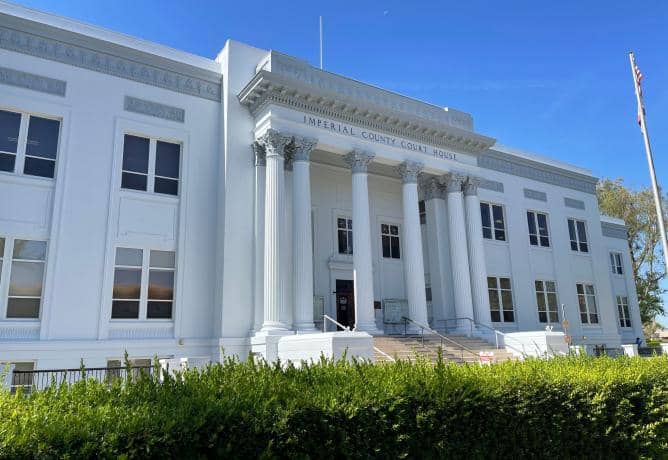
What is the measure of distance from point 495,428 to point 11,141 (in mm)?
17945

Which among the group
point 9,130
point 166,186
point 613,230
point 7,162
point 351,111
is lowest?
point 166,186

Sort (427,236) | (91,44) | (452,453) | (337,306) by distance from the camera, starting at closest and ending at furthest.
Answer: (452,453) → (91,44) → (337,306) → (427,236)

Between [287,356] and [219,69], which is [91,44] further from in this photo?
[287,356]

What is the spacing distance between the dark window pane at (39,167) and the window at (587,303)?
3043cm

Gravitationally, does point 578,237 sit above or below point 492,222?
below

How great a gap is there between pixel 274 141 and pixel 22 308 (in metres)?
10.6

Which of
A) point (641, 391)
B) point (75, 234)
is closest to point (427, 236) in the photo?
point (75, 234)

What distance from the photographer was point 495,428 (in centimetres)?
699

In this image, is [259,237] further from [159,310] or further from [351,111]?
[351,111]

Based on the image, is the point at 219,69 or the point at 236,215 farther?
the point at 219,69

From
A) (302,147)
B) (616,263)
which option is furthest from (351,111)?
(616,263)

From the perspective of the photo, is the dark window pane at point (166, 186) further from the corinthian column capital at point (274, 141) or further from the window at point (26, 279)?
the window at point (26, 279)

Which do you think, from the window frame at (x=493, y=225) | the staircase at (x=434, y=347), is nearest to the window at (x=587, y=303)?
the window frame at (x=493, y=225)

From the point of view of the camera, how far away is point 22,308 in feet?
54.9
